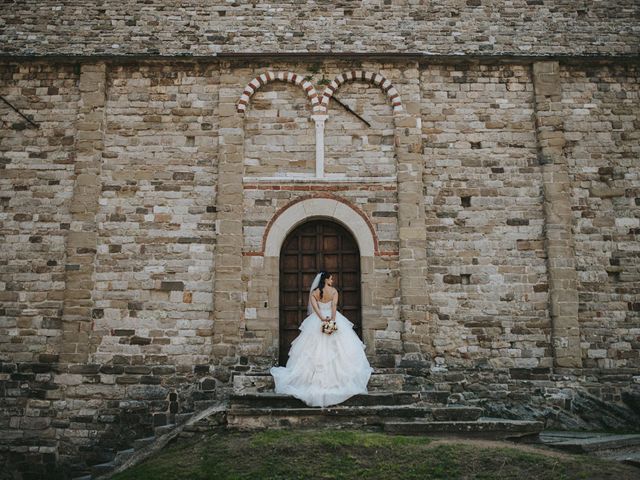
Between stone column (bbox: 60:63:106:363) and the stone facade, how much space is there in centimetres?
3

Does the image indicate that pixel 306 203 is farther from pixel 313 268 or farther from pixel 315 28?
pixel 315 28

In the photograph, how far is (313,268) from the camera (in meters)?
10.1

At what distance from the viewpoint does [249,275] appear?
9.81m

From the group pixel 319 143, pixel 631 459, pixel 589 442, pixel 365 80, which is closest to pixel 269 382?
pixel 319 143

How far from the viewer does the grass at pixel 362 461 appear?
6.24 m

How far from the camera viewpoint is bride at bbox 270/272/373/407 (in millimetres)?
8038

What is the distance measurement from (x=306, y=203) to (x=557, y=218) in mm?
4010

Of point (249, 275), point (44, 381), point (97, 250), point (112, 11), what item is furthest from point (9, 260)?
point (112, 11)

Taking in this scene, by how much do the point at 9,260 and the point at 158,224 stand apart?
2.39 metres

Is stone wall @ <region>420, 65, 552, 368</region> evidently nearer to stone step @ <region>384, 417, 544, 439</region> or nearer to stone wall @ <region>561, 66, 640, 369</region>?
stone wall @ <region>561, 66, 640, 369</region>

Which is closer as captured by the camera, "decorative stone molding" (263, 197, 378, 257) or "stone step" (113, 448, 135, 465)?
"stone step" (113, 448, 135, 465)

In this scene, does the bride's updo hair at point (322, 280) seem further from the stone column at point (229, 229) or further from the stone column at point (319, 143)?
the stone column at point (319, 143)

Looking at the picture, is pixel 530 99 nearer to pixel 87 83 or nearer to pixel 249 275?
pixel 249 275

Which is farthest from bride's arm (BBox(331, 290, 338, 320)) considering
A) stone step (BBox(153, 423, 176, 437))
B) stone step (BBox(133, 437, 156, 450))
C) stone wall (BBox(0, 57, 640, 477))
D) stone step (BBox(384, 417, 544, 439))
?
stone step (BBox(133, 437, 156, 450))
